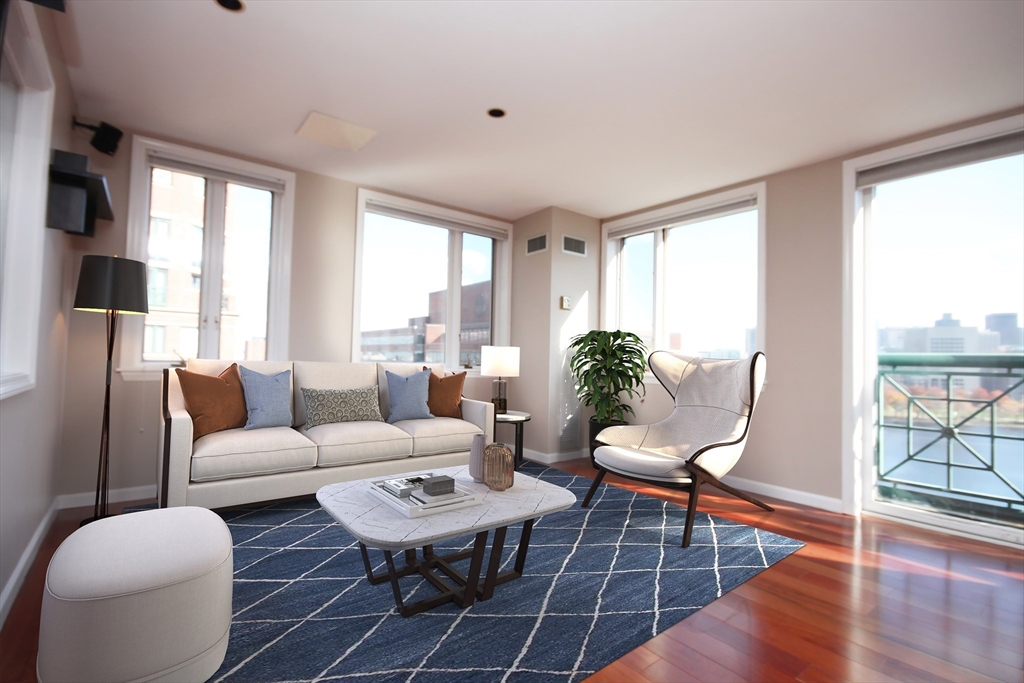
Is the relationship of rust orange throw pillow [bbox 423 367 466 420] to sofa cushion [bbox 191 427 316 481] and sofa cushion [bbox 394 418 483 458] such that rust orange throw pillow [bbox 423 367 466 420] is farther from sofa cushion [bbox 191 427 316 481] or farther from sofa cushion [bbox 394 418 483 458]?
sofa cushion [bbox 191 427 316 481]

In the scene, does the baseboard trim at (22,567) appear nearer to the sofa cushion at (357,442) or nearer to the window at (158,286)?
the sofa cushion at (357,442)

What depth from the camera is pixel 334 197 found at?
14.2 ft

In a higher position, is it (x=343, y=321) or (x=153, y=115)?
(x=153, y=115)

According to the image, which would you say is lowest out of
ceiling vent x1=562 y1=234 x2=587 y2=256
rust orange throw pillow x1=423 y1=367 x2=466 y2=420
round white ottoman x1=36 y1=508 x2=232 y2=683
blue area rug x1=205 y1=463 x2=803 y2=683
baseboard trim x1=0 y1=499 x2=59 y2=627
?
blue area rug x1=205 y1=463 x2=803 y2=683

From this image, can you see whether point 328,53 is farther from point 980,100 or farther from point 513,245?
point 980,100

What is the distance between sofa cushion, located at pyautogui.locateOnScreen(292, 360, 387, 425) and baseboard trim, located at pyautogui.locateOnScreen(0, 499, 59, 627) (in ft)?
4.64

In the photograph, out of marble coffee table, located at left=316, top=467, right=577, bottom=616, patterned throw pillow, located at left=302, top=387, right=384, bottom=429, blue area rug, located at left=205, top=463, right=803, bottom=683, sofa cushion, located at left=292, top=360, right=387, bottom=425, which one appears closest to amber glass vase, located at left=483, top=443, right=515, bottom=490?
marble coffee table, located at left=316, top=467, right=577, bottom=616

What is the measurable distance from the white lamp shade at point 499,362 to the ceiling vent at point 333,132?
202cm

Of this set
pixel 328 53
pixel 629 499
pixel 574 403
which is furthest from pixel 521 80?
pixel 574 403

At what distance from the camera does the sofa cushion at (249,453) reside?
2.80 metres

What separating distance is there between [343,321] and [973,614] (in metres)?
4.35

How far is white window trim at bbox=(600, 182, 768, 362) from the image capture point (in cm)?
403

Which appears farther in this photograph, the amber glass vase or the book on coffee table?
the amber glass vase

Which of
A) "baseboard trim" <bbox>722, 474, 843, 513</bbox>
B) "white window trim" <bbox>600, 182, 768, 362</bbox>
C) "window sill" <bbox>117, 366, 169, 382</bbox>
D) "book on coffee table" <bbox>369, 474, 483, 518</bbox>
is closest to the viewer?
"book on coffee table" <bbox>369, 474, 483, 518</bbox>
